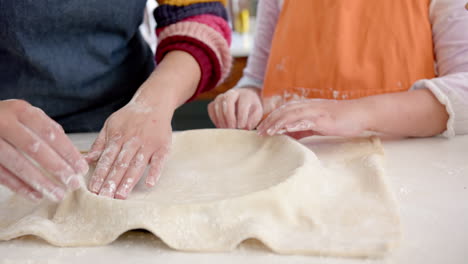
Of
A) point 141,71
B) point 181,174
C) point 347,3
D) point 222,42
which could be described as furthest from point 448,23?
point 141,71

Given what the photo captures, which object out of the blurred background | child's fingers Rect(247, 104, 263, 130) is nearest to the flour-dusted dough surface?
child's fingers Rect(247, 104, 263, 130)

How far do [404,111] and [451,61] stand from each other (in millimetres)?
195

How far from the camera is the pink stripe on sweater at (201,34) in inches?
50.8

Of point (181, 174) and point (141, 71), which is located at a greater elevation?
point (181, 174)

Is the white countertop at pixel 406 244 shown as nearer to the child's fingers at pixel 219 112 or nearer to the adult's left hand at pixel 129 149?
the adult's left hand at pixel 129 149

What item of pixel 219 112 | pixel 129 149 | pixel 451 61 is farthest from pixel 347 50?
pixel 129 149

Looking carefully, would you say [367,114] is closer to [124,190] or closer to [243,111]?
[243,111]

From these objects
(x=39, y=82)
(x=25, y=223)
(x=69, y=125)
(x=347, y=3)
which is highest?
(x=347, y=3)

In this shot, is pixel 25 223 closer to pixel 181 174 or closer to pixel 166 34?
pixel 181 174

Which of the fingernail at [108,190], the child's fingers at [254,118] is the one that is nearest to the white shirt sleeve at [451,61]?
the child's fingers at [254,118]

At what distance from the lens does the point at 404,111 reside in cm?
101

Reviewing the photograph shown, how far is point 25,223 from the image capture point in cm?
74

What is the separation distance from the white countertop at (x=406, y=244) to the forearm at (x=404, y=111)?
154mm

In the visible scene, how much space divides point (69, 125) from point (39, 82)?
0.16m
